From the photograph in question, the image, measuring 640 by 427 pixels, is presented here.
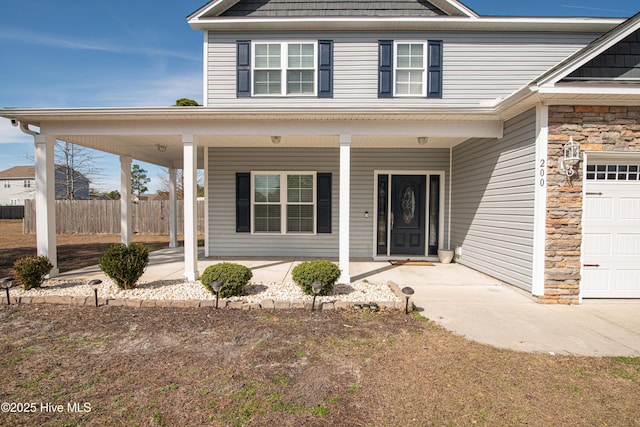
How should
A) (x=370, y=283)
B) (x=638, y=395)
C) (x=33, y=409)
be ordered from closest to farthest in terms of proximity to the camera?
1. (x=33, y=409)
2. (x=638, y=395)
3. (x=370, y=283)

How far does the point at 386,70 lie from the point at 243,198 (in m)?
4.67

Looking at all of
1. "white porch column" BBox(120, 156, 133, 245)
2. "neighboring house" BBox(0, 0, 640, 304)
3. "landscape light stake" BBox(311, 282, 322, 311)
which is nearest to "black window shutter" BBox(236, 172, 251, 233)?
"neighboring house" BBox(0, 0, 640, 304)

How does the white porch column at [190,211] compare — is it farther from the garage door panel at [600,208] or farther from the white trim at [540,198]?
the garage door panel at [600,208]

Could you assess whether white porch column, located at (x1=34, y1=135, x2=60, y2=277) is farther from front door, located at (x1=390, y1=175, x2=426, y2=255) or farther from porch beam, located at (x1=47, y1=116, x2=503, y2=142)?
front door, located at (x1=390, y1=175, x2=426, y2=255)

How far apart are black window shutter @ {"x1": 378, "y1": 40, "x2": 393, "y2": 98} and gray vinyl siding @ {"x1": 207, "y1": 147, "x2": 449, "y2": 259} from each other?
4.50 ft

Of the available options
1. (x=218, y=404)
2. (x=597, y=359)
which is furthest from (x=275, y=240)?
(x=597, y=359)

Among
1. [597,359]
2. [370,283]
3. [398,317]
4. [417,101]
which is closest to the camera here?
[597,359]

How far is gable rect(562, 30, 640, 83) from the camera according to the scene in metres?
4.67

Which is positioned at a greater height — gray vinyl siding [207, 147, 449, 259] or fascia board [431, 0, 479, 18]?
fascia board [431, 0, 479, 18]

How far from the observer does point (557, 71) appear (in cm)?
439

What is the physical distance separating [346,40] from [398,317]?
6.54 m

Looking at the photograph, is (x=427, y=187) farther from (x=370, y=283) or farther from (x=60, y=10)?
(x=60, y=10)

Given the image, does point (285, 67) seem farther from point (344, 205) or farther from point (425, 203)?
point (425, 203)

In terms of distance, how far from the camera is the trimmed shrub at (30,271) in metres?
4.82
